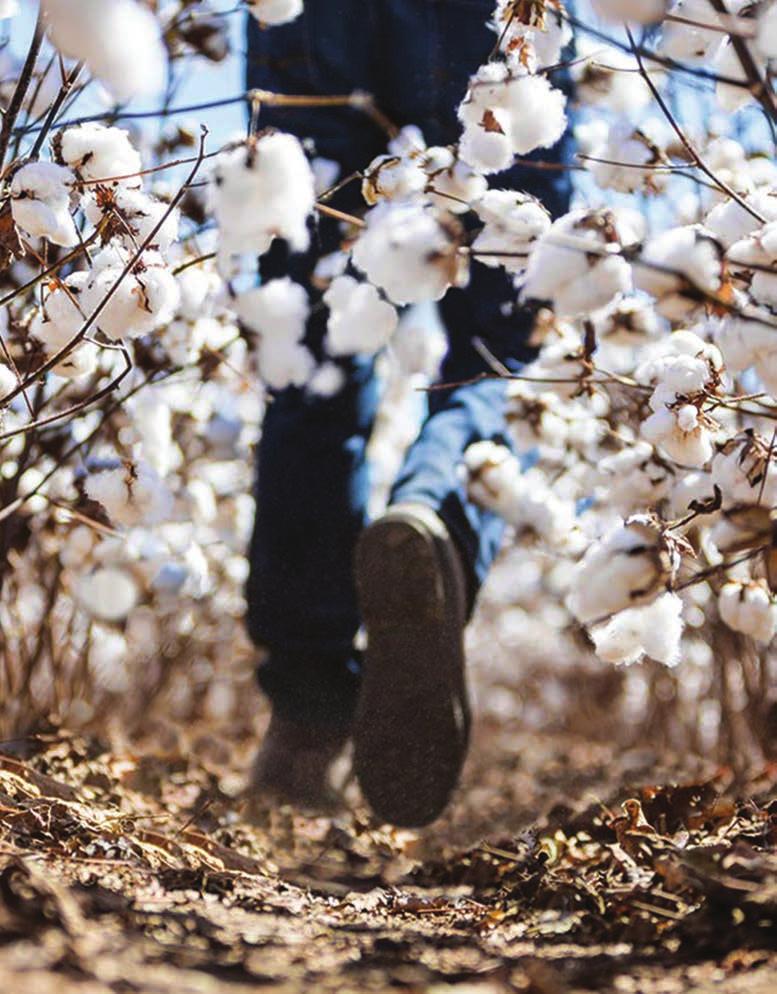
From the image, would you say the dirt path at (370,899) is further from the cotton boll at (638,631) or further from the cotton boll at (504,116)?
the cotton boll at (504,116)

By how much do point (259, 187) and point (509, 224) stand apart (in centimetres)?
31

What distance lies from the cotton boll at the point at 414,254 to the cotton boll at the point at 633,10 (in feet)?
0.68

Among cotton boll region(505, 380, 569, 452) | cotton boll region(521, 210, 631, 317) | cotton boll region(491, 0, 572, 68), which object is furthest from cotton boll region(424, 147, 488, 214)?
cotton boll region(505, 380, 569, 452)

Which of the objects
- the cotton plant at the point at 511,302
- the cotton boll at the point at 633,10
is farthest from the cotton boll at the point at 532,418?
the cotton boll at the point at 633,10

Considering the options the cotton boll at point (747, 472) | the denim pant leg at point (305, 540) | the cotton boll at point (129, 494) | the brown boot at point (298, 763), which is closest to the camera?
the cotton boll at point (747, 472)

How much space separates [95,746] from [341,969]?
4.30ft

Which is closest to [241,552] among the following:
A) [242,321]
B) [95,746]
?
[95,746]

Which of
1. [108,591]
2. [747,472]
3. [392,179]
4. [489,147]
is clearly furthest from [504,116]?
[108,591]

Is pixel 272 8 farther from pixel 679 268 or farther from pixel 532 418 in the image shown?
pixel 679 268

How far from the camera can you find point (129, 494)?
1.61 metres

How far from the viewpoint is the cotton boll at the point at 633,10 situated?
0.94 meters

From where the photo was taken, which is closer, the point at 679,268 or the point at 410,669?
the point at 679,268

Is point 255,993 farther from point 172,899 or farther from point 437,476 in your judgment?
point 437,476

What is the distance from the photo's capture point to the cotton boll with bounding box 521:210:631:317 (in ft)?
3.35
